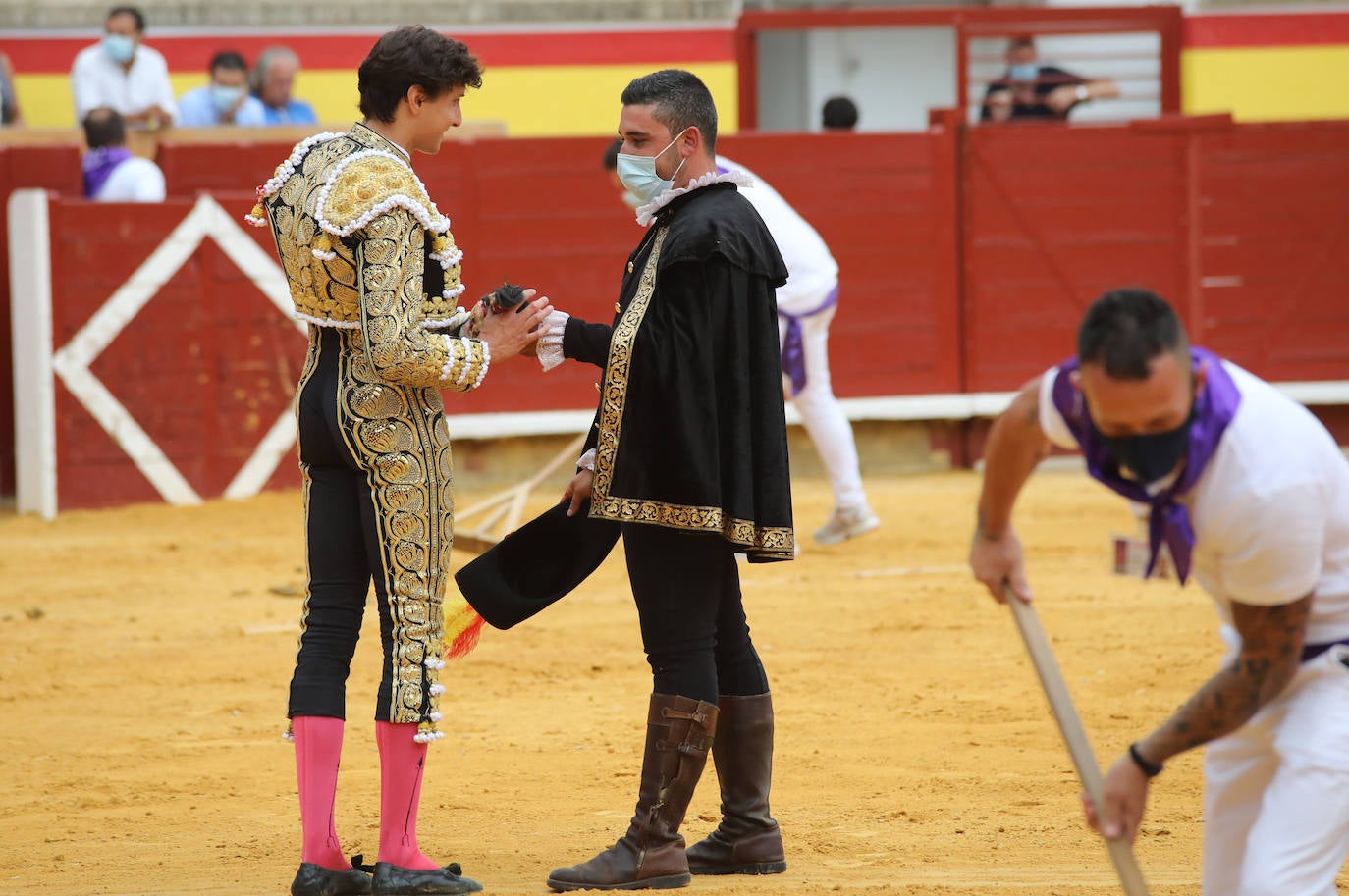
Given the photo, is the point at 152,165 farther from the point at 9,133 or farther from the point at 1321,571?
the point at 1321,571

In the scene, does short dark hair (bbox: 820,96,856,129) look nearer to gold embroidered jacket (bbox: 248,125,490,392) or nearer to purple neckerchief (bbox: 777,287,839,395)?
purple neckerchief (bbox: 777,287,839,395)

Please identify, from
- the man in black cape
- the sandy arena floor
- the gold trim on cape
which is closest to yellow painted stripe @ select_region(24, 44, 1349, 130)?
the sandy arena floor

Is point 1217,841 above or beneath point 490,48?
beneath

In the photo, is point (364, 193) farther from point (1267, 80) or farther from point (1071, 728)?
point (1267, 80)

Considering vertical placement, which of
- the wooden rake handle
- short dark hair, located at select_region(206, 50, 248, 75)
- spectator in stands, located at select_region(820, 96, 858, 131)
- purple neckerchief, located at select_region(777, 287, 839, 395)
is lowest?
the wooden rake handle

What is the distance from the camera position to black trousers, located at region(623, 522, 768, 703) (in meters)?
3.62

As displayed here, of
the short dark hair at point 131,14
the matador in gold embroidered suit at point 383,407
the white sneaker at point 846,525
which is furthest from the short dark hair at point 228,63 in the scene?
the matador in gold embroidered suit at point 383,407

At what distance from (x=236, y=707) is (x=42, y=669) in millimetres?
1018

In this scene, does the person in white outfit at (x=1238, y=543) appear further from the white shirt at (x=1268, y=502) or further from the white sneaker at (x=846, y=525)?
the white sneaker at (x=846, y=525)

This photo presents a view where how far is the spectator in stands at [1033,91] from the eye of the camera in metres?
11.7

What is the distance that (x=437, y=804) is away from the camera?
4.46 m

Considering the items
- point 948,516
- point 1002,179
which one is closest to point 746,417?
point 948,516

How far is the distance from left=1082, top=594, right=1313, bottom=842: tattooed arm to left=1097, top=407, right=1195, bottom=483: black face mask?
27cm

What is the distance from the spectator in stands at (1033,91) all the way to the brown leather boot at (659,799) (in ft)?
28.4
